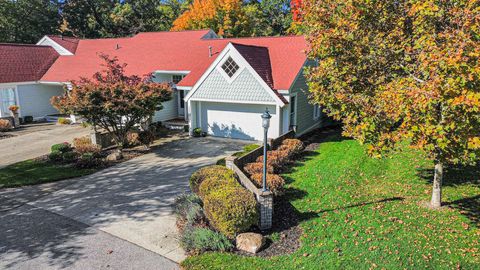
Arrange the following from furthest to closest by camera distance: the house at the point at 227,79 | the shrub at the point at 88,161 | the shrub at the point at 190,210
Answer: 1. the house at the point at 227,79
2. the shrub at the point at 88,161
3. the shrub at the point at 190,210

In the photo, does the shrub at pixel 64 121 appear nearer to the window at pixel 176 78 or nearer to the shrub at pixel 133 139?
the window at pixel 176 78

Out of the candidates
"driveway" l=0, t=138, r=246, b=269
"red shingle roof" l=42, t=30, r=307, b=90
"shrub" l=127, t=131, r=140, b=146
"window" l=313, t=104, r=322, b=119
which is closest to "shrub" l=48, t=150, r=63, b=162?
"driveway" l=0, t=138, r=246, b=269

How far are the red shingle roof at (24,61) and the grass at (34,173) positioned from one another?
1231 cm

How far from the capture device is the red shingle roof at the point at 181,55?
20.0 meters

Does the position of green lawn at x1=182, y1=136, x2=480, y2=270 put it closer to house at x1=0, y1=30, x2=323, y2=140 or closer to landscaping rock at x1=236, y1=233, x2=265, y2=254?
landscaping rock at x1=236, y1=233, x2=265, y2=254

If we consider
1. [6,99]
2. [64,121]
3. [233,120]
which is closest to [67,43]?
[6,99]

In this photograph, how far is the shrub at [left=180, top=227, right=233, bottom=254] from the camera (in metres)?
8.32

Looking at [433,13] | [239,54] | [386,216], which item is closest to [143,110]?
[239,54]

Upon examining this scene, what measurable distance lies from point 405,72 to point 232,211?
5923 millimetres

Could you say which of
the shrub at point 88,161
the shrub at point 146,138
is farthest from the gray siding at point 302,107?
the shrub at point 88,161

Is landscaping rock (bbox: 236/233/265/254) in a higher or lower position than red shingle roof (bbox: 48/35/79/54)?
lower

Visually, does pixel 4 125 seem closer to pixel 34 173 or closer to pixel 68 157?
pixel 68 157

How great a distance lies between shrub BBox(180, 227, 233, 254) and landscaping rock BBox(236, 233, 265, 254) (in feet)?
0.80

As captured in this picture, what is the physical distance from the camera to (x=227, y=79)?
63.2ft
